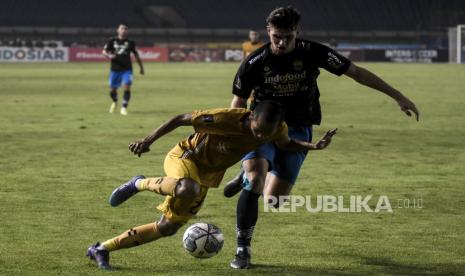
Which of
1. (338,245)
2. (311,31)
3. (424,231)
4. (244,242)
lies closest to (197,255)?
(244,242)

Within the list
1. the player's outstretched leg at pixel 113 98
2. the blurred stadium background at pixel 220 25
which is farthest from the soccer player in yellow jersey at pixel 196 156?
the blurred stadium background at pixel 220 25

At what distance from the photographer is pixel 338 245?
27.9ft

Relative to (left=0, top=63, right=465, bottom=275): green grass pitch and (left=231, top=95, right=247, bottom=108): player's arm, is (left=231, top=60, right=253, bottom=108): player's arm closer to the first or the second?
(left=231, top=95, right=247, bottom=108): player's arm

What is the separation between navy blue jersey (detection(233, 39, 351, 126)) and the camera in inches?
309

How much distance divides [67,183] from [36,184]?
0.39 meters

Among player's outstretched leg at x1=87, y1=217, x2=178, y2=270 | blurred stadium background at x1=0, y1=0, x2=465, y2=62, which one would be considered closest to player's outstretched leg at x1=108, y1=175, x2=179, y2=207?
player's outstretched leg at x1=87, y1=217, x2=178, y2=270

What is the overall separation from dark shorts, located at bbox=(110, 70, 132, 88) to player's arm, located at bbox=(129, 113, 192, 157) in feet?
61.8

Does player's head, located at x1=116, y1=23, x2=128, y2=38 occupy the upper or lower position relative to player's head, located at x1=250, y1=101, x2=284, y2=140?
upper

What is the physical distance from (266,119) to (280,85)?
1080mm

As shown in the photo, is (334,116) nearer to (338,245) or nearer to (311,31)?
(338,245)

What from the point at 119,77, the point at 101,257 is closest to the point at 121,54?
the point at 119,77

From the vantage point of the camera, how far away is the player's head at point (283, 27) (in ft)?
24.5

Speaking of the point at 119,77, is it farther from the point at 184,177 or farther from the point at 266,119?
the point at 266,119

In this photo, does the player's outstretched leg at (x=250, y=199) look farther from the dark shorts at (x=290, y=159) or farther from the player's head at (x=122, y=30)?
the player's head at (x=122, y=30)
